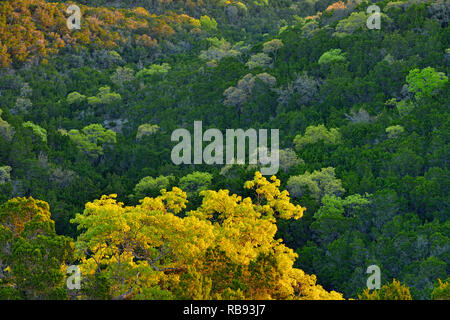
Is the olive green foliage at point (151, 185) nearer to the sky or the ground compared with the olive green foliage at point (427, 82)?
nearer to the ground

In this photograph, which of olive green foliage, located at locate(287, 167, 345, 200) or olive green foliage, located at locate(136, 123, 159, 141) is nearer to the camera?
olive green foliage, located at locate(287, 167, 345, 200)

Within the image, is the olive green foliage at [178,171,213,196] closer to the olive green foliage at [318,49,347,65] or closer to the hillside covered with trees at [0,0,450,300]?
the hillside covered with trees at [0,0,450,300]

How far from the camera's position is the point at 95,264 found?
25.7 m

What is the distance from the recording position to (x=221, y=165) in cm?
5297

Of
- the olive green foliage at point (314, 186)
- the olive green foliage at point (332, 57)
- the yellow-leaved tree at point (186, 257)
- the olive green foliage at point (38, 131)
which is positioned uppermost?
the olive green foliage at point (332, 57)

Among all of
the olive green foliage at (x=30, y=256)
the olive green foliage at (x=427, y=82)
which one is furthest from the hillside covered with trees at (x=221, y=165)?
the olive green foliage at (x=427, y=82)

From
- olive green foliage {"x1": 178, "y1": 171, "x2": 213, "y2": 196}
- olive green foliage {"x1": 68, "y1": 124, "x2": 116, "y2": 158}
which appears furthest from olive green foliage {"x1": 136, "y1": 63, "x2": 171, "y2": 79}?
olive green foliage {"x1": 178, "y1": 171, "x2": 213, "y2": 196}

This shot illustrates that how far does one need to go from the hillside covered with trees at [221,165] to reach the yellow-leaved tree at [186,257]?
0.29 ft

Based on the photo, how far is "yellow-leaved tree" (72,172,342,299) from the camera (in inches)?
859

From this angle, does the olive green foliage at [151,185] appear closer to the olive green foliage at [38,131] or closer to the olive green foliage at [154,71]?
the olive green foliage at [38,131]

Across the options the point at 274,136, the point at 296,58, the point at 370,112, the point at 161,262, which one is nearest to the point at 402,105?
the point at 370,112

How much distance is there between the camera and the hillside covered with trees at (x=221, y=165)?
958 inches

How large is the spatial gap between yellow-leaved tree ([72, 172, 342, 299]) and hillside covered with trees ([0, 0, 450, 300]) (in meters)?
0.09
